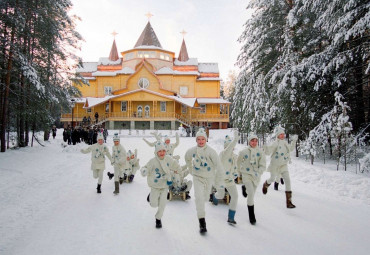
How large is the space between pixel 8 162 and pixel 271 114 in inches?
525

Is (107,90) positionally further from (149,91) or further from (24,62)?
(24,62)

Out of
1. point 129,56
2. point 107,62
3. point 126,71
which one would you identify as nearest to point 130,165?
point 126,71

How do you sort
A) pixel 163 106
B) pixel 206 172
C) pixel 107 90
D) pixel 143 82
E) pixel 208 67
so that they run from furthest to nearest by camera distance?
pixel 208 67 < pixel 107 90 < pixel 143 82 < pixel 163 106 < pixel 206 172

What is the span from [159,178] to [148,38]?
47077mm

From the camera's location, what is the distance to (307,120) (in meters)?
12.9

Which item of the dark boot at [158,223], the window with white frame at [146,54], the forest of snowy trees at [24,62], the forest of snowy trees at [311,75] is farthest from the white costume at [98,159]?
the window with white frame at [146,54]

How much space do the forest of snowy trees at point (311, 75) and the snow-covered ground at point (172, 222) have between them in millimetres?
3010

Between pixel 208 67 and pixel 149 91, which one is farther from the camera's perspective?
pixel 208 67

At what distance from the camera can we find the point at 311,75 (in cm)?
1050

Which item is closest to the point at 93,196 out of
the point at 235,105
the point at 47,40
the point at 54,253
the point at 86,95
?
the point at 54,253

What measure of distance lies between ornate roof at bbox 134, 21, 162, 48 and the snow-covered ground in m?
43.0

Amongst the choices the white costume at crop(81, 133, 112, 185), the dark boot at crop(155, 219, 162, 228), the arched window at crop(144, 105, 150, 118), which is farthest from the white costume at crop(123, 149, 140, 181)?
the arched window at crop(144, 105, 150, 118)

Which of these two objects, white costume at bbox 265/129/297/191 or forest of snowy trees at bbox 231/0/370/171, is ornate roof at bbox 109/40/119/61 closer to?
forest of snowy trees at bbox 231/0/370/171

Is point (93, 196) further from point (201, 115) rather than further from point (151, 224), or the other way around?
point (201, 115)
